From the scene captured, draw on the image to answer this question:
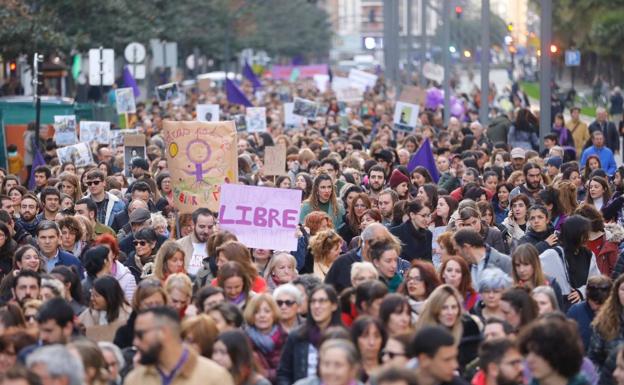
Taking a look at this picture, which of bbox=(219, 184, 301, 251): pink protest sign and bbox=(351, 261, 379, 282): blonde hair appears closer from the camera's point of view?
bbox=(351, 261, 379, 282): blonde hair

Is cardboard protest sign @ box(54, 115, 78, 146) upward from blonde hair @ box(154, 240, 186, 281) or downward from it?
downward

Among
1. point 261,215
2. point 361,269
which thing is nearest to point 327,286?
point 361,269

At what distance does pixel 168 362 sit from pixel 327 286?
2011mm

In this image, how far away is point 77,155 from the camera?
24125 millimetres

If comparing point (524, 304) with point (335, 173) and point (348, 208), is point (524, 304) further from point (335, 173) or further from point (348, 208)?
point (335, 173)

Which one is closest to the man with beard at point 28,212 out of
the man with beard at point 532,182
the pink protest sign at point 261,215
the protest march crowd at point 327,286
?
the protest march crowd at point 327,286

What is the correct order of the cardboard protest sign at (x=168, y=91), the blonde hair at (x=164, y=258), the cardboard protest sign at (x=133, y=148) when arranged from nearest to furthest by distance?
the blonde hair at (x=164, y=258) < the cardboard protest sign at (x=133, y=148) < the cardboard protest sign at (x=168, y=91)

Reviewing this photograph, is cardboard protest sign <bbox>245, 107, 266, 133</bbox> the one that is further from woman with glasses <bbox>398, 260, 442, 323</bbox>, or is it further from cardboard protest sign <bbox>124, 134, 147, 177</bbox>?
woman with glasses <bbox>398, 260, 442, 323</bbox>

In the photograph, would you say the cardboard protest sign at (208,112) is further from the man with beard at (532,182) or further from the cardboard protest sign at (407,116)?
the man with beard at (532,182)

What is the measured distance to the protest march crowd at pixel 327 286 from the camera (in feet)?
29.4

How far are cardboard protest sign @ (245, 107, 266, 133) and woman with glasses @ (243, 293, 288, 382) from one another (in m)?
21.5

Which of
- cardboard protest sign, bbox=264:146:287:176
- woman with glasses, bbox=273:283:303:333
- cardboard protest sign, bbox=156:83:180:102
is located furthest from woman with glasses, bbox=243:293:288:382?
cardboard protest sign, bbox=156:83:180:102

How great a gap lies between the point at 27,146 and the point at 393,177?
514 inches

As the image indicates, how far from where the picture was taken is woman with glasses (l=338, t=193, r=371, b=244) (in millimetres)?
16109
